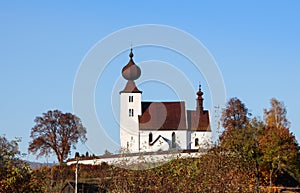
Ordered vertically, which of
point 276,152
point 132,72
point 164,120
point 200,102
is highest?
point 200,102

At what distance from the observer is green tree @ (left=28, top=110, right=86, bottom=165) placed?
3975 cm

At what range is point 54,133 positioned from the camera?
4397 cm

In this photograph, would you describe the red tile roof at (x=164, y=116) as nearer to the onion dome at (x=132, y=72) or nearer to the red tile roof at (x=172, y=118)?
the red tile roof at (x=172, y=118)

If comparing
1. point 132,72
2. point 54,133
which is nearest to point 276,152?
point 132,72

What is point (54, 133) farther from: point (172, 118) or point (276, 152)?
point (276, 152)

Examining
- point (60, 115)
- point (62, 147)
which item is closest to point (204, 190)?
point (62, 147)

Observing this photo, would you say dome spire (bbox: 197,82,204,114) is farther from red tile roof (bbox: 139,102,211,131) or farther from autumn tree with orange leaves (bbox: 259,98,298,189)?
autumn tree with orange leaves (bbox: 259,98,298,189)

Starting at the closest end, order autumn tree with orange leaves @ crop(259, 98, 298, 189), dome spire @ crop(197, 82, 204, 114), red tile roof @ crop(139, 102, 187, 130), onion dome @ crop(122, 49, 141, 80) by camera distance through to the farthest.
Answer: onion dome @ crop(122, 49, 141, 80)
autumn tree with orange leaves @ crop(259, 98, 298, 189)
red tile roof @ crop(139, 102, 187, 130)
dome spire @ crop(197, 82, 204, 114)

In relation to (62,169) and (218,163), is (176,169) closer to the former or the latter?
(218,163)

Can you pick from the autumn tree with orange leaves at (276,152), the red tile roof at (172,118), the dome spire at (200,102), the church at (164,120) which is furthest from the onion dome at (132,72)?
the dome spire at (200,102)

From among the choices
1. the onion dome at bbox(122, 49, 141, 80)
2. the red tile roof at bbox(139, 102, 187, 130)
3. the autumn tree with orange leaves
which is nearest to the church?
the red tile roof at bbox(139, 102, 187, 130)

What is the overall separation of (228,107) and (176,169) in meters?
38.1

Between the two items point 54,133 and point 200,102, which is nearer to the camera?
point 54,133

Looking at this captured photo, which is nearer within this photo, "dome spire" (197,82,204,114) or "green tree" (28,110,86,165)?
"green tree" (28,110,86,165)
